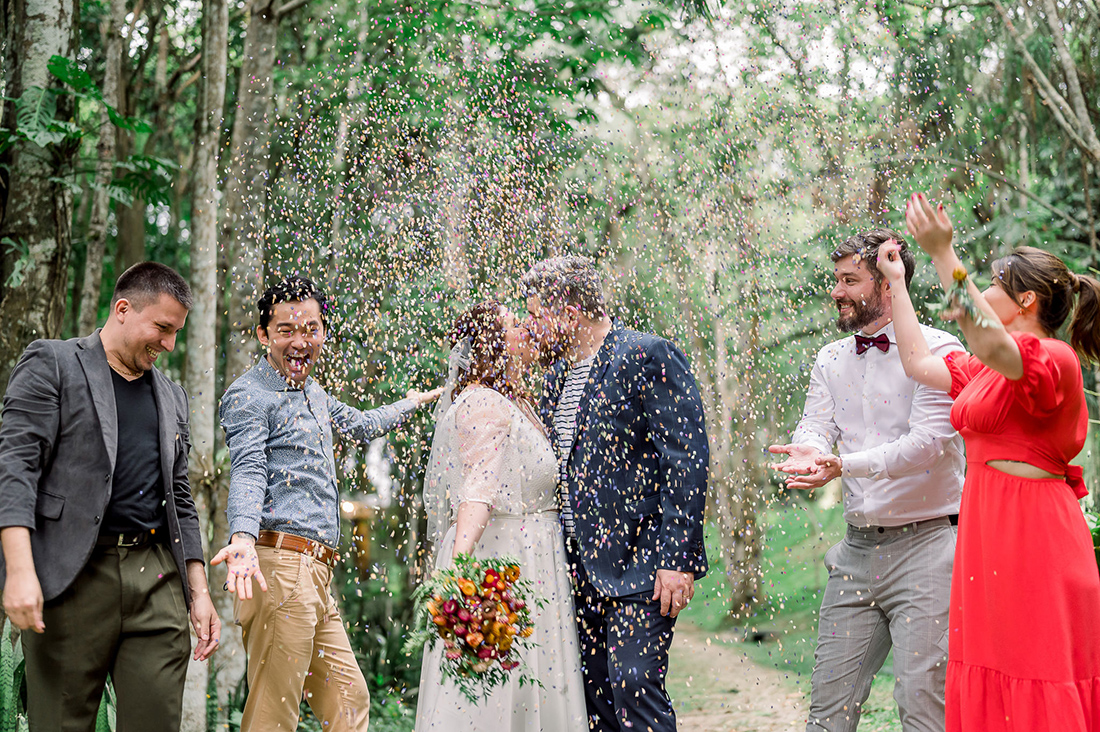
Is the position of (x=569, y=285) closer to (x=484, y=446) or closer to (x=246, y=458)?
(x=484, y=446)

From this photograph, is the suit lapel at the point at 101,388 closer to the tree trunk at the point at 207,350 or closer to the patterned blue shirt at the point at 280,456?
the patterned blue shirt at the point at 280,456

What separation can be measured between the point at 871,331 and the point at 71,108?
4288mm

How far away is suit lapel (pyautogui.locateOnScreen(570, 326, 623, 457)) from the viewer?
3461 mm

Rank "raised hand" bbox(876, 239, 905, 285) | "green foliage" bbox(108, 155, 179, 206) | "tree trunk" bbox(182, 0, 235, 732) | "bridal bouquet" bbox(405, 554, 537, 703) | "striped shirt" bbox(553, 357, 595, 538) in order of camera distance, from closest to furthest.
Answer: "raised hand" bbox(876, 239, 905, 285) → "bridal bouquet" bbox(405, 554, 537, 703) → "striped shirt" bbox(553, 357, 595, 538) → "tree trunk" bbox(182, 0, 235, 732) → "green foliage" bbox(108, 155, 179, 206)

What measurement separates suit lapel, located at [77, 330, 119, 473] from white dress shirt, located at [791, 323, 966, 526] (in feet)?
7.33

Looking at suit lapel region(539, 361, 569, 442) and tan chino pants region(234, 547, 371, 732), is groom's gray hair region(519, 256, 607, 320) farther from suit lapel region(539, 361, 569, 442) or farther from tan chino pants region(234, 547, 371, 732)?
tan chino pants region(234, 547, 371, 732)

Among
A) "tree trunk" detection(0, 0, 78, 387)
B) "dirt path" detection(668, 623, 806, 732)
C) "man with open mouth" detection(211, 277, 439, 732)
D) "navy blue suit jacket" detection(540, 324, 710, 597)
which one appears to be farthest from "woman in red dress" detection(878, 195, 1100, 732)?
"tree trunk" detection(0, 0, 78, 387)

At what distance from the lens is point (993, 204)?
7711mm

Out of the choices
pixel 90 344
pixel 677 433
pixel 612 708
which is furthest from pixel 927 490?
pixel 90 344

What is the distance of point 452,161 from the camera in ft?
19.9

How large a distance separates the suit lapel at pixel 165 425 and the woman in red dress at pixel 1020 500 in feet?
7.71

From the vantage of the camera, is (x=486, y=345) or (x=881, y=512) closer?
(x=881, y=512)

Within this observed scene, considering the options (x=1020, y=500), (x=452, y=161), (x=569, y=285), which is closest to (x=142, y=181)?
(x=452, y=161)

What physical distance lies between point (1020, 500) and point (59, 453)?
2.87 m
